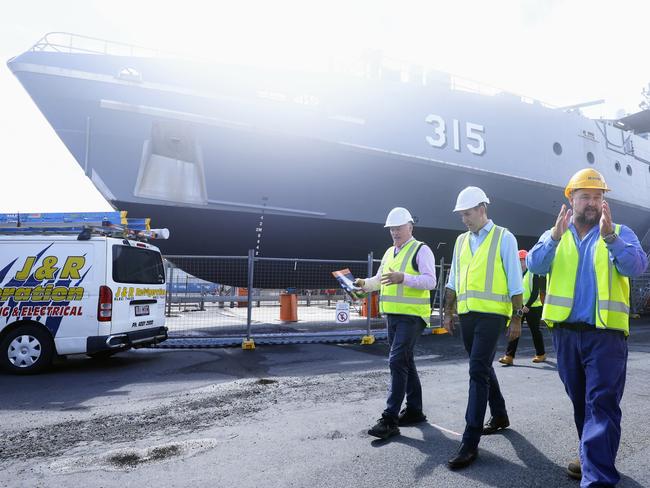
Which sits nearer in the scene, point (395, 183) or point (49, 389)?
point (49, 389)

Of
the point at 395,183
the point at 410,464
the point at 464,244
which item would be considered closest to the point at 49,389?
the point at 410,464

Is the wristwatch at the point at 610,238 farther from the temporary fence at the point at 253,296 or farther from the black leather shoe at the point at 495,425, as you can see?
the temporary fence at the point at 253,296

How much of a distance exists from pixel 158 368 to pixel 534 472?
4.92m

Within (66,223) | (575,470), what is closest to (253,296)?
(66,223)

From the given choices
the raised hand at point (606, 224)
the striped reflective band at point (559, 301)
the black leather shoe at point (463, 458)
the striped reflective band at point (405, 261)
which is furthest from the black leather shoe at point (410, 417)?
the raised hand at point (606, 224)

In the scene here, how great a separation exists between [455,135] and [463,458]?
9986 millimetres

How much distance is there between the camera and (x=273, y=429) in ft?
11.5

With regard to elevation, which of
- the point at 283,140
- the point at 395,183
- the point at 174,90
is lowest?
the point at 395,183

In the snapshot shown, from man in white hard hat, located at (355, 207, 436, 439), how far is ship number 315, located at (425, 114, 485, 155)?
8.11m

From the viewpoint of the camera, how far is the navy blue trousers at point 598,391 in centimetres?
225

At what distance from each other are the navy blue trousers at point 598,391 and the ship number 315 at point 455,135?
9270 mm

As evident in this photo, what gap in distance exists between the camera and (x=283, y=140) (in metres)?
9.98

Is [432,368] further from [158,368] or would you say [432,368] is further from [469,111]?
[469,111]

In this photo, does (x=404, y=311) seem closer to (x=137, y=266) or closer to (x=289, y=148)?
(x=137, y=266)
